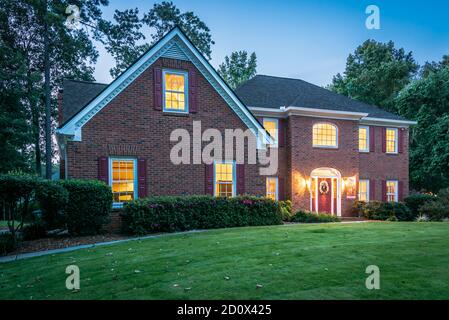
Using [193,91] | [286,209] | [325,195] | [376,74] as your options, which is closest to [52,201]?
[193,91]

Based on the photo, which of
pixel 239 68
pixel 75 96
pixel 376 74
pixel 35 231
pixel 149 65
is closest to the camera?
pixel 35 231

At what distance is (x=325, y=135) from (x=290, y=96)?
3275mm

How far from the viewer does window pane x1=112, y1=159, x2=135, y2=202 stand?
1195cm

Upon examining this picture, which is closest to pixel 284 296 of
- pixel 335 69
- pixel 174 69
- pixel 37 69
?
pixel 174 69

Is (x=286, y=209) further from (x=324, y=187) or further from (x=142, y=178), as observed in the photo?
(x=142, y=178)

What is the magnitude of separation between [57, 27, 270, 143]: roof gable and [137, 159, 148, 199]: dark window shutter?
7.75ft

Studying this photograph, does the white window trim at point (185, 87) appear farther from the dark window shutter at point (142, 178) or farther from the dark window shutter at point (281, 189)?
the dark window shutter at point (281, 189)

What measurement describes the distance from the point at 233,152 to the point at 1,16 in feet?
78.6

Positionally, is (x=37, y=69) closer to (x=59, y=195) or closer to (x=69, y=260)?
(x=59, y=195)

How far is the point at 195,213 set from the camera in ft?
36.7

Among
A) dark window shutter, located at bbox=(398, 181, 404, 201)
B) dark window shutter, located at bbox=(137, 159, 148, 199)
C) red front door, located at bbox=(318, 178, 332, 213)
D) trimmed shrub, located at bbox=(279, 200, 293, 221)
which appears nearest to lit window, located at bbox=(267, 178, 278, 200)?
trimmed shrub, located at bbox=(279, 200, 293, 221)

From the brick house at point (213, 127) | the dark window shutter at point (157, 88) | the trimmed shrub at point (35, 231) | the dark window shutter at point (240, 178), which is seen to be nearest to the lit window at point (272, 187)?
the brick house at point (213, 127)

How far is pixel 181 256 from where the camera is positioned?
629 cm

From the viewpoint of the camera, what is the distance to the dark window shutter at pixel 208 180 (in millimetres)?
13094
